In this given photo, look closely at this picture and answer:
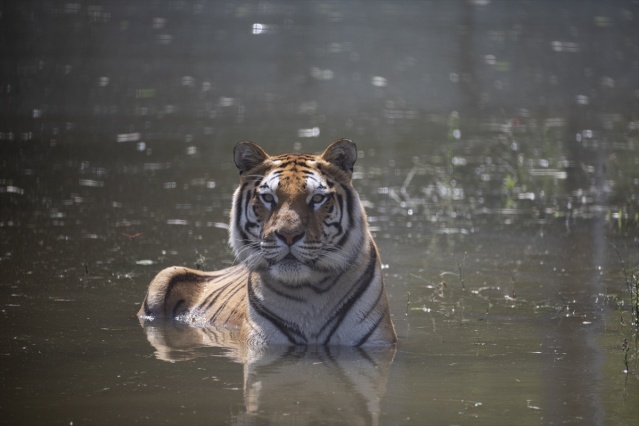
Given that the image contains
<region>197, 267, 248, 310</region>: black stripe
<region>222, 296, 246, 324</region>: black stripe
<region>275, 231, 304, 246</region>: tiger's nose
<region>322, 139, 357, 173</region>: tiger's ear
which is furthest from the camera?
<region>197, 267, 248, 310</region>: black stripe

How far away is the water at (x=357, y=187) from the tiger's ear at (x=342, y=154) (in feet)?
2.55

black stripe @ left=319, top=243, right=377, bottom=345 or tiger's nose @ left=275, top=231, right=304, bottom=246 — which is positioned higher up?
tiger's nose @ left=275, top=231, right=304, bottom=246

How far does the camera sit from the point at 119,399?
14.0 ft

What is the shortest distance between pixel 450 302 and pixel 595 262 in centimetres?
123

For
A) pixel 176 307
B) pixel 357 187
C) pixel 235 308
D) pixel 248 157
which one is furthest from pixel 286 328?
pixel 357 187

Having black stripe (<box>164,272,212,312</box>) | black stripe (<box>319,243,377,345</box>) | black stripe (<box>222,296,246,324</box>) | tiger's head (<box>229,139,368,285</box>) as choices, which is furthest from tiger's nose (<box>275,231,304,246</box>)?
black stripe (<box>164,272,212,312</box>)

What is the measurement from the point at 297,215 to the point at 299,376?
628mm

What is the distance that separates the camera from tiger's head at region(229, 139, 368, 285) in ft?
16.0

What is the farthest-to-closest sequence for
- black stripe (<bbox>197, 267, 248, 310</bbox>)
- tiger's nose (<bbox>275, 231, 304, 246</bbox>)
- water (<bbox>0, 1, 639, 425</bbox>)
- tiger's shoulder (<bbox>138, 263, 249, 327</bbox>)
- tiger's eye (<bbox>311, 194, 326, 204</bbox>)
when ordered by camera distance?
black stripe (<bbox>197, 267, 248, 310</bbox>) → tiger's shoulder (<bbox>138, 263, 249, 327</bbox>) → tiger's eye (<bbox>311, 194, 326, 204</bbox>) → tiger's nose (<bbox>275, 231, 304, 246</bbox>) → water (<bbox>0, 1, 639, 425</bbox>)

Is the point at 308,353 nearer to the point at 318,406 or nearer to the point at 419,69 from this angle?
the point at 318,406

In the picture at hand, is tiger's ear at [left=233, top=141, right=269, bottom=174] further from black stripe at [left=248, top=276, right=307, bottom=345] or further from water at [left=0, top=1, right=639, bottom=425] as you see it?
water at [left=0, top=1, right=639, bottom=425]

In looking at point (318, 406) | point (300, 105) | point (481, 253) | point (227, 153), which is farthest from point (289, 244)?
point (300, 105)

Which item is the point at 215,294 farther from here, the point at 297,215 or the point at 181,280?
the point at 297,215

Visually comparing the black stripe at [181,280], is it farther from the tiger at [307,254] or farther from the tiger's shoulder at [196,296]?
the tiger at [307,254]
